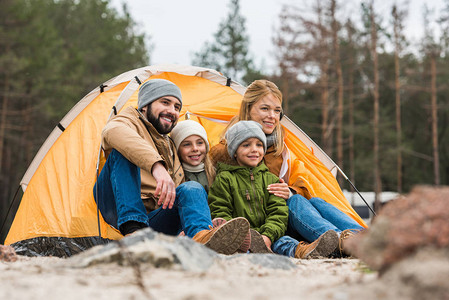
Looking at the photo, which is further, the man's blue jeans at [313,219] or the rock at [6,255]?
the man's blue jeans at [313,219]

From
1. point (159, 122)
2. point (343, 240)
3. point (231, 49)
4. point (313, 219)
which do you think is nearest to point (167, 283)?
point (343, 240)

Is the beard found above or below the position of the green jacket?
above

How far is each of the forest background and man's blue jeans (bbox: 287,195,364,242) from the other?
1086 centimetres

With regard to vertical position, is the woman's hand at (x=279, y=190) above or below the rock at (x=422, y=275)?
below

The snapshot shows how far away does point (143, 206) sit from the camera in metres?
2.63

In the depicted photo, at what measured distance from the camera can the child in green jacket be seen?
2906 mm

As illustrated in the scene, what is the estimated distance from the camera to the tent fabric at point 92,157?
347 cm

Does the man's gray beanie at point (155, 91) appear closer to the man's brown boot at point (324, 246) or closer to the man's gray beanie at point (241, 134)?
the man's gray beanie at point (241, 134)

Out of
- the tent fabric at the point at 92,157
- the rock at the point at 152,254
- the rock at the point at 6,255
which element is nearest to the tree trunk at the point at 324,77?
the tent fabric at the point at 92,157

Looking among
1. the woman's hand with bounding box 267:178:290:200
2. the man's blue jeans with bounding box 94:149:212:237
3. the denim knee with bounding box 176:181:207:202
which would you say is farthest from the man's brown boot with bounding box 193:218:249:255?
the woman's hand with bounding box 267:178:290:200

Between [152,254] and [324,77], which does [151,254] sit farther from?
[324,77]

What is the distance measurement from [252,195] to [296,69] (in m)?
13.2

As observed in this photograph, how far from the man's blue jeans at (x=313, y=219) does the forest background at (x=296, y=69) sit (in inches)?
428

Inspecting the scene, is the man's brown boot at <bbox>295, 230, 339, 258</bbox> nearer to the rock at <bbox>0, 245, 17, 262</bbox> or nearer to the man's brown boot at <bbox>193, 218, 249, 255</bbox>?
the man's brown boot at <bbox>193, 218, 249, 255</bbox>
